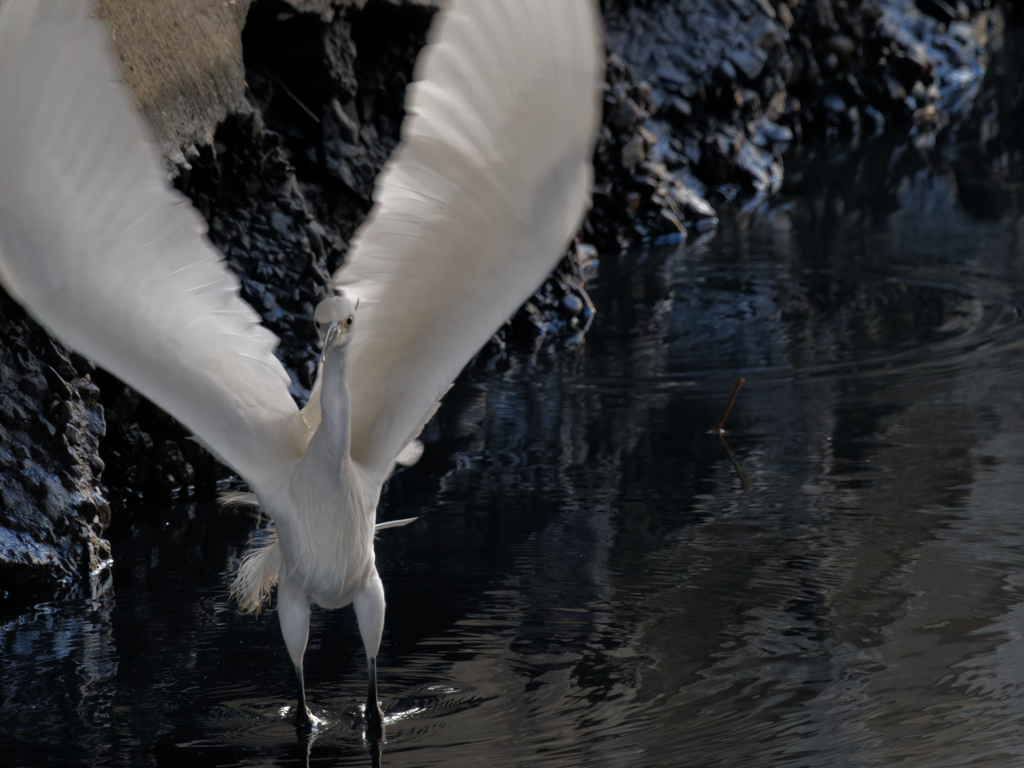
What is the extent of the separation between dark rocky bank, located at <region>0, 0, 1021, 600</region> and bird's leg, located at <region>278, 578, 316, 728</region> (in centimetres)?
141

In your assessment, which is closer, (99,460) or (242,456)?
(242,456)

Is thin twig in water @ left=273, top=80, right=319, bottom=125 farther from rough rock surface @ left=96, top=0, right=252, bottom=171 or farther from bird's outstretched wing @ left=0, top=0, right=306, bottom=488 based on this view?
bird's outstretched wing @ left=0, top=0, right=306, bottom=488

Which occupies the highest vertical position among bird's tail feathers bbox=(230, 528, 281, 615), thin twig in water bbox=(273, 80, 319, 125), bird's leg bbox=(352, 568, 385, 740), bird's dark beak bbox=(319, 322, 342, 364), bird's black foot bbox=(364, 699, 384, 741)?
thin twig in water bbox=(273, 80, 319, 125)

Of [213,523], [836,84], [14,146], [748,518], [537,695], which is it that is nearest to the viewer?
[14,146]

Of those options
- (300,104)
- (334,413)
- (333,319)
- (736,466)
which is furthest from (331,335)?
(300,104)

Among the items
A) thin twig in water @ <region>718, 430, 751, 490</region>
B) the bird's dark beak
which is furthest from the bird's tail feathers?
thin twig in water @ <region>718, 430, 751, 490</region>

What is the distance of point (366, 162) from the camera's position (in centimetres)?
707

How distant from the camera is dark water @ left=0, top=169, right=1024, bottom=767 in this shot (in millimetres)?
3453

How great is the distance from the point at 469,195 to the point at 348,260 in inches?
17.0

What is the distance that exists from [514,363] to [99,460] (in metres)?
2.86

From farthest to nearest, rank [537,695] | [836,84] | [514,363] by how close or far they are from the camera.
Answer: [836,84], [514,363], [537,695]

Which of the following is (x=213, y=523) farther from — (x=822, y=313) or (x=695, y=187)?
(x=695, y=187)

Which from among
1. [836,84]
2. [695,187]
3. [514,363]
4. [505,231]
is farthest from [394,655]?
[836,84]

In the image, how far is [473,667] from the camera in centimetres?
387
